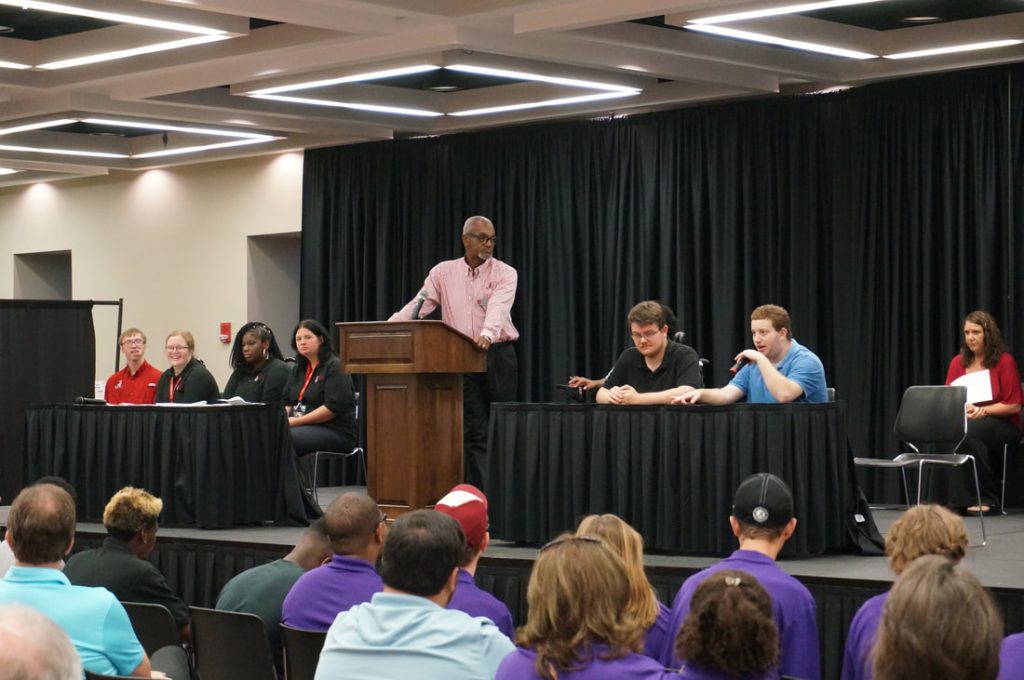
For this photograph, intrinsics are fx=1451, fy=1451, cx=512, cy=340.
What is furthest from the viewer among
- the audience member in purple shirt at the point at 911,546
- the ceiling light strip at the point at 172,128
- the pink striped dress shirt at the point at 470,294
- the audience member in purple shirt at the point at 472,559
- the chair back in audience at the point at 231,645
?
the ceiling light strip at the point at 172,128

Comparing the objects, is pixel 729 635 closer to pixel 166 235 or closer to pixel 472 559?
pixel 472 559

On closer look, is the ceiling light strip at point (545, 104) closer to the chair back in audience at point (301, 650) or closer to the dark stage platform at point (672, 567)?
the dark stage platform at point (672, 567)

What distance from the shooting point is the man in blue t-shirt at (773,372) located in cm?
626

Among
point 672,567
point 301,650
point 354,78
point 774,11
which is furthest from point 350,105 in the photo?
point 301,650

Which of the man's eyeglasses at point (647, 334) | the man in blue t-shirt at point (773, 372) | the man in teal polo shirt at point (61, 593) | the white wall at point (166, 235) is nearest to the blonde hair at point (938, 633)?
the man in teal polo shirt at point (61, 593)

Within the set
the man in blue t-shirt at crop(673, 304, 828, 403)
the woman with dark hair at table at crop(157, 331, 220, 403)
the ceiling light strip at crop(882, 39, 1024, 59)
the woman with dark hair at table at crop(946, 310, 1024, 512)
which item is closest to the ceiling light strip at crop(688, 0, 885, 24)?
the ceiling light strip at crop(882, 39, 1024, 59)

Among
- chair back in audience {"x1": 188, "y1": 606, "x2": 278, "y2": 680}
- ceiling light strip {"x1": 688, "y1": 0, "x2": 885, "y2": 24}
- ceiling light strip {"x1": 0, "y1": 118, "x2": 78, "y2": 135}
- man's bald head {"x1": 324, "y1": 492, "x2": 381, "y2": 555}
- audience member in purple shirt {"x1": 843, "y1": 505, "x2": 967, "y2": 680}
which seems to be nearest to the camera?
audience member in purple shirt {"x1": 843, "y1": 505, "x2": 967, "y2": 680}

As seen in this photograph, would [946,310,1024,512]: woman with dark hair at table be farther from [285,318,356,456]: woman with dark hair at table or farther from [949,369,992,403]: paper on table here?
[285,318,356,456]: woman with dark hair at table

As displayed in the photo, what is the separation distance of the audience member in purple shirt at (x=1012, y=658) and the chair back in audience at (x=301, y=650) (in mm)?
1670

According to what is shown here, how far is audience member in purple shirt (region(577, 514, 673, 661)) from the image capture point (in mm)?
2771

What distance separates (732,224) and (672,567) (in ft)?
15.2

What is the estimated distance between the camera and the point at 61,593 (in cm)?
360

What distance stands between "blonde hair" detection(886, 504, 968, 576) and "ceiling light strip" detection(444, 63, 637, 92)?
580 centimetres

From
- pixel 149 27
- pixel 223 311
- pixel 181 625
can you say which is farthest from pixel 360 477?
pixel 181 625
